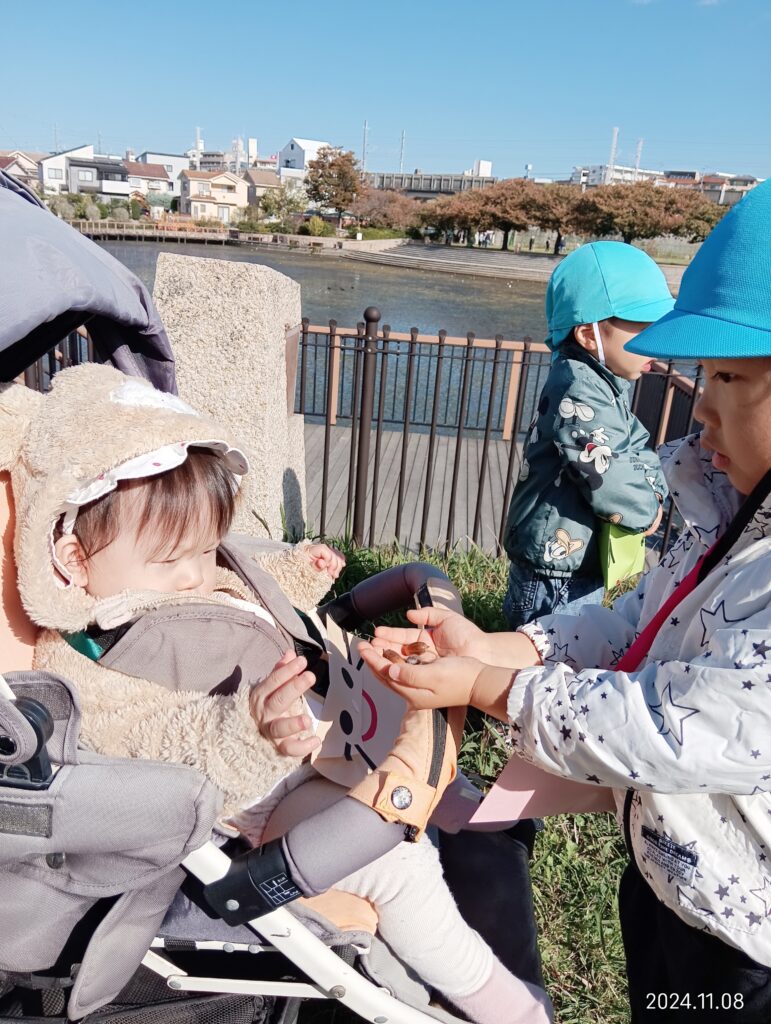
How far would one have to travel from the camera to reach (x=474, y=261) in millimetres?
42406

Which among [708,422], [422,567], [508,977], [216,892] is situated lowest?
[508,977]

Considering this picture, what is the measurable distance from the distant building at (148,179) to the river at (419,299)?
2318 inches

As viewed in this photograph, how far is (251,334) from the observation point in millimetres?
3652

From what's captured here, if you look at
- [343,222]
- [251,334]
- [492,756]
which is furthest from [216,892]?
[343,222]

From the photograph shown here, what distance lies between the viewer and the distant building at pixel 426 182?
85.5 m

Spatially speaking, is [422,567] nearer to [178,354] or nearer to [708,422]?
[708,422]

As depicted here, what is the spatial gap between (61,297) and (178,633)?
0.67 m

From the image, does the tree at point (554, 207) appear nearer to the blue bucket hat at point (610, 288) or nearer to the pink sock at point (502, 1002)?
the blue bucket hat at point (610, 288)

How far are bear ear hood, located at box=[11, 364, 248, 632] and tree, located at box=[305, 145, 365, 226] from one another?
62405 millimetres

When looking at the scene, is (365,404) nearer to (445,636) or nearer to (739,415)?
(445,636)

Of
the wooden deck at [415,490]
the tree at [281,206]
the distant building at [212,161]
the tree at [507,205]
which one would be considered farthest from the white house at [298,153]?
the wooden deck at [415,490]

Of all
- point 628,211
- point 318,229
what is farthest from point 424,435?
point 318,229

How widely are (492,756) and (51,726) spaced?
2181 mm

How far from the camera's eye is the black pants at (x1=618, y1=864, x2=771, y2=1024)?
120 centimetres
